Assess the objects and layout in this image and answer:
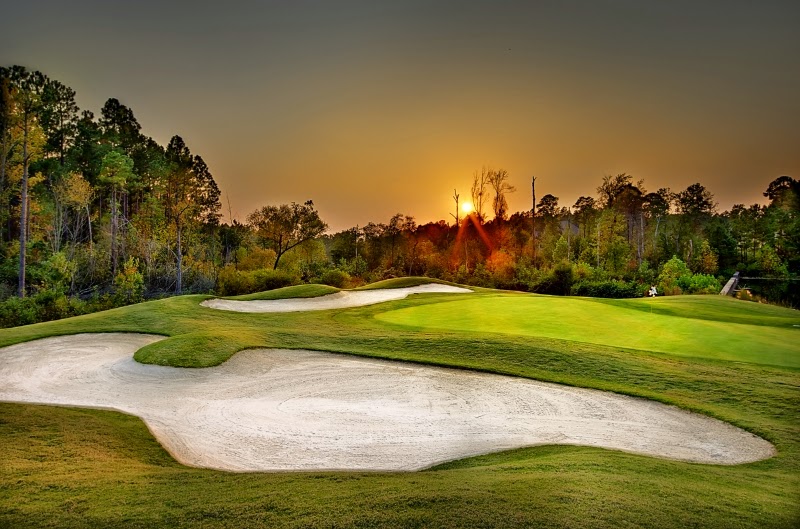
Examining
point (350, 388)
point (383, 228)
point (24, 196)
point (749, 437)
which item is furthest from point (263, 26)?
point (383, 228)

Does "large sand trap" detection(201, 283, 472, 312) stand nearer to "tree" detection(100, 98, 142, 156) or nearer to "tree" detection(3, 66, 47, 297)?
"tree" detection(3, 66, 47, 297)

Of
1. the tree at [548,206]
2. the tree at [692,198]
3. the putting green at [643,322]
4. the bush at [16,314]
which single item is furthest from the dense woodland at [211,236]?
the putting green at [643,322]

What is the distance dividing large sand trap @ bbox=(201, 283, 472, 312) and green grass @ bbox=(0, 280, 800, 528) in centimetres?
811

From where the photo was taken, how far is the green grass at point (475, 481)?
3396mm

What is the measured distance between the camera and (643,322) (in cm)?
1508

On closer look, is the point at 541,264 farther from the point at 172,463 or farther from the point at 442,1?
the point at 172,463

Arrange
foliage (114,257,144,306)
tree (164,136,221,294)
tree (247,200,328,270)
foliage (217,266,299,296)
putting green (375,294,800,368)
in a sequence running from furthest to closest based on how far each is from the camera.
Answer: tree (247,200,328,270) < tree (164,136,221,294) < foliage (217,266,299,296) < foliage (114,257,144,306) < putting green (375,294,800,368)

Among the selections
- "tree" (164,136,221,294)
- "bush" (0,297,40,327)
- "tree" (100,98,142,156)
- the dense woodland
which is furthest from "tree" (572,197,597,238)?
"tree" (100,98,142,156)

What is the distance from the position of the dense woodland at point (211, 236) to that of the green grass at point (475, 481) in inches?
778

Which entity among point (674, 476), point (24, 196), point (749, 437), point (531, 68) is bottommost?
point (749, 437)

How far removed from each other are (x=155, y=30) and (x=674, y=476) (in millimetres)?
10868

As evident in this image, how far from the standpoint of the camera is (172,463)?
589cm

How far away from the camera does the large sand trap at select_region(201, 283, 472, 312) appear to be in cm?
1912

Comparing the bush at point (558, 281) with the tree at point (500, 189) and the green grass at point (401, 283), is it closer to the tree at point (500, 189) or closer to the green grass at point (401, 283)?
the green grass at point (401, 283)
